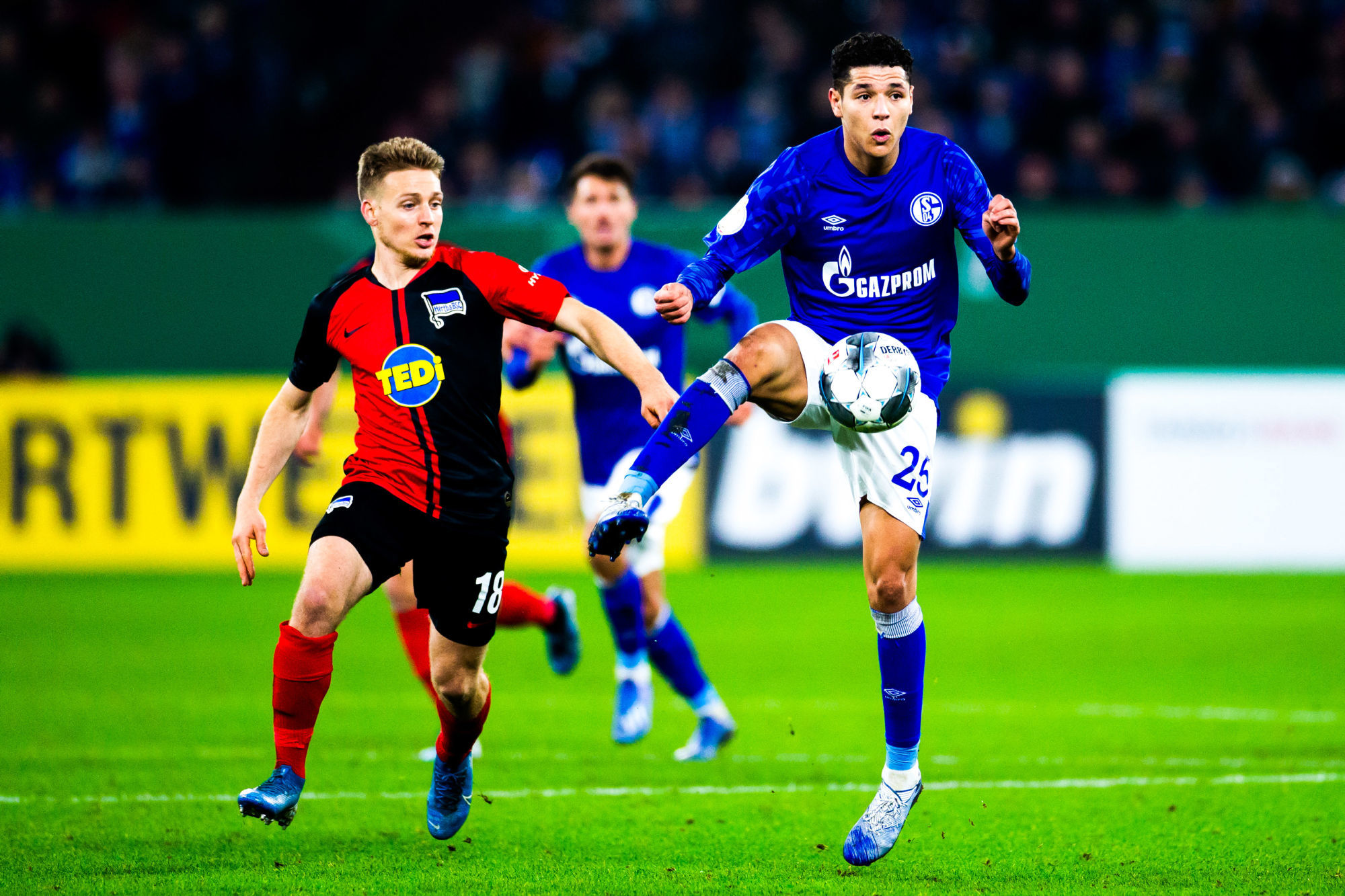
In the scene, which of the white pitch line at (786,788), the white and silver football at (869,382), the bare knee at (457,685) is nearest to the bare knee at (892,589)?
the white and silver football at (869,382)

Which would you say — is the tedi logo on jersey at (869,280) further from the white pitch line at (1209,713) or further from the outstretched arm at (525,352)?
the white pitch line at (1209,713)

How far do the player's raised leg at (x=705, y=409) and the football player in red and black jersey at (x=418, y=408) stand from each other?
0.09 metres

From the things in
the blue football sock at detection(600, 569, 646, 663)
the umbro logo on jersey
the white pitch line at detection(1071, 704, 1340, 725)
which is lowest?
the white pitch line at detection(1071, 704, 1340, 725)

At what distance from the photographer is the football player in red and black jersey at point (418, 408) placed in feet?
15.8

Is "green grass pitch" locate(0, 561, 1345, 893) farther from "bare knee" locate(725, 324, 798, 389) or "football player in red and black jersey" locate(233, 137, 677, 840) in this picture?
"bare knee" locate(725, 324, 798, 389)

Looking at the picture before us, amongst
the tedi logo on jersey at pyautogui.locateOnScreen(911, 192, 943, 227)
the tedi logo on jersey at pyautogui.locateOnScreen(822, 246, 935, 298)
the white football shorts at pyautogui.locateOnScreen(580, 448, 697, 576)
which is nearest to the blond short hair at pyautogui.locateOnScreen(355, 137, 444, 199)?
Answer: the tedi logo on jersey at pyautogui.locateOnScreen(822, 246, 935, 298)

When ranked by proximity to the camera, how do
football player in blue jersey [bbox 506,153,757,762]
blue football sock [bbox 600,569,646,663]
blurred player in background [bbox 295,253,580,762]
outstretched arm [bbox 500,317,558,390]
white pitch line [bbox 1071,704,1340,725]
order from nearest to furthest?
blurred player in background [bbox 295,253,580,762]
outstretched arm [bbox 500,317,558,390]
football player in blue jersey [bbox 506,153,757,762]
blue football sock [bbox 600,569,646,663]
white pitch line [bbox 1071,704,1340,725]

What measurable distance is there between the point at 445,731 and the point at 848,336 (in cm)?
182

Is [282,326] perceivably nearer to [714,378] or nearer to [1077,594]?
[1077,594]

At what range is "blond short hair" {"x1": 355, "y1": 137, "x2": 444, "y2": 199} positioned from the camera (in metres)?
4.93

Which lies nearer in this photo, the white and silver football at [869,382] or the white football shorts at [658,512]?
the white and silver football at [869,382]

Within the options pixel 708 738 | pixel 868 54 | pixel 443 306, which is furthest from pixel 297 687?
pixel 708 738

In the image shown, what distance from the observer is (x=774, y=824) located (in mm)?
5625

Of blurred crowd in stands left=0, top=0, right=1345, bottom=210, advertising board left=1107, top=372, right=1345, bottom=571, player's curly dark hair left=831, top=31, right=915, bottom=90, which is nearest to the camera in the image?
player's curly dark hair left=831, top=31, right=915, bottom=90
